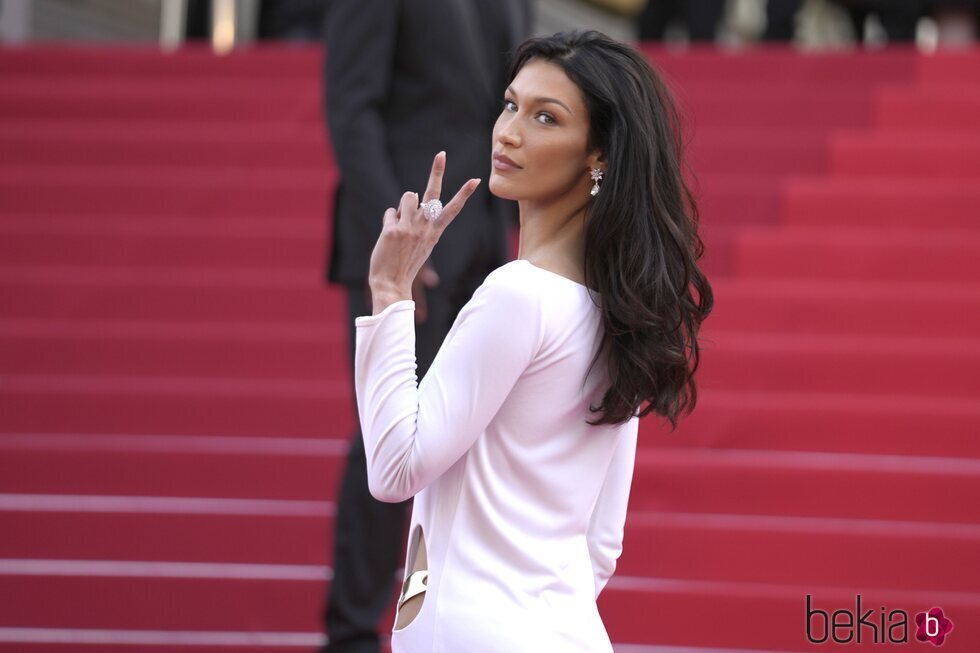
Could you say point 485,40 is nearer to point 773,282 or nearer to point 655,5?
point 773,282

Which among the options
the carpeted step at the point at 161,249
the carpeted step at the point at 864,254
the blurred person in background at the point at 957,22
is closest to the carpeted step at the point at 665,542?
the carpeted step at the point at 864,254

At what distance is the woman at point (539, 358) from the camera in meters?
1.59

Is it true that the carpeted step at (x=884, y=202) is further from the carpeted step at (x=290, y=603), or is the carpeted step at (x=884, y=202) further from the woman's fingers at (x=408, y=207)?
the woman's fingers at (x=408, y=207)

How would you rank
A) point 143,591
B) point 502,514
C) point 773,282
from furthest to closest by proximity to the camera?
1. point 773,282
2. point 143,591
3. point 502,514

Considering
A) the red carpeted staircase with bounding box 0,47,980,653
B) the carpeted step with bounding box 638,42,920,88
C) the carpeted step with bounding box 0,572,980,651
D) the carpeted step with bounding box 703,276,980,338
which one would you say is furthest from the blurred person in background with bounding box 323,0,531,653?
the carpeted step with bounding box 638,42,920,88

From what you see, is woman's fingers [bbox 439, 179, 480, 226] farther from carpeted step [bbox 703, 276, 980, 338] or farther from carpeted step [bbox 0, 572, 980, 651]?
carpeted step [bbox 703, 276, 980, 338]

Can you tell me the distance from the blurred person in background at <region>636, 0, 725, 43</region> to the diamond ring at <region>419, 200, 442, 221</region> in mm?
7871

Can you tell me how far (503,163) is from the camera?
5.64ft

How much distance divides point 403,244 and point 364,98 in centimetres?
130

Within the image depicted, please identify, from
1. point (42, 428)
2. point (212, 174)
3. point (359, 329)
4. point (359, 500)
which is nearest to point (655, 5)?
point (212, 174)

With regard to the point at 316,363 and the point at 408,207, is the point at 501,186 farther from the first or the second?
the point at 316,363

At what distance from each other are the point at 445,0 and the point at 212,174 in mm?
3638

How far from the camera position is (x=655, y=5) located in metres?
9.80

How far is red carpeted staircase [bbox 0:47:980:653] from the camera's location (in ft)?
13.0
